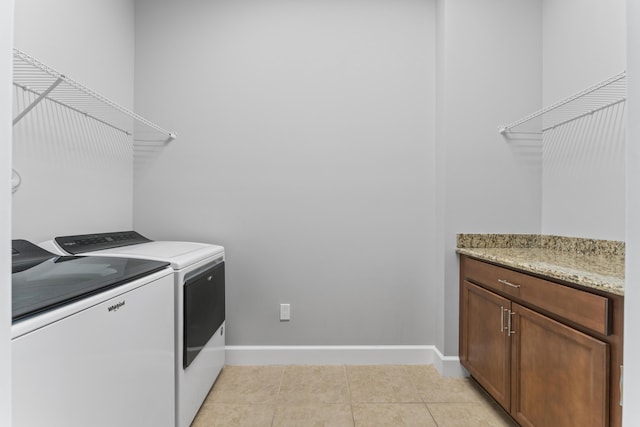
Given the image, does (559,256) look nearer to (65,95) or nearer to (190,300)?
(190,300)

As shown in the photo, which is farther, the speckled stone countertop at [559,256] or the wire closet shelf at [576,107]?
the wire closet shelf at [576,107]

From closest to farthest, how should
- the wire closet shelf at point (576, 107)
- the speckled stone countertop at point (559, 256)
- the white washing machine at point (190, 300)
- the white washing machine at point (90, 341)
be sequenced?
the white washing machine at point (90, 341) < the speckled stone countertop at point (559, 256) < the white washing machine at point (190, 300) < the wire closet shelf at point (576, 107)

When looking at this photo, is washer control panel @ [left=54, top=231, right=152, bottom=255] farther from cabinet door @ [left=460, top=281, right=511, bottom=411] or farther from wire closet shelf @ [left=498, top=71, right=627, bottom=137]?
wire closet shelf @ [left=498, top=71, right=627, bottom=137]

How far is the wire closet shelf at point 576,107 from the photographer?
60.3 inches

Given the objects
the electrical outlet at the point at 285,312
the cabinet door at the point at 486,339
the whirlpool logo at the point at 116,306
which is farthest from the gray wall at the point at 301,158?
the whirlpool logo at the point at 116,306

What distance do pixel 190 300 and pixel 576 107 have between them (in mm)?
2384

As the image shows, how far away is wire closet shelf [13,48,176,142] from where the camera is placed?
1278 mm

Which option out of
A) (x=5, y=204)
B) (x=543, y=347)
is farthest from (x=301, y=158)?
(x=5, y=204)

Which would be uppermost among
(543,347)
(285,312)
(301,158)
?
(301,158)

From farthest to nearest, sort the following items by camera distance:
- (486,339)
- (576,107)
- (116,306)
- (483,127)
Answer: (483,127) < (576,107) < (486,339) < (116,306)

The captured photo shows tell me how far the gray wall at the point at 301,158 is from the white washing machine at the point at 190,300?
0.32 meters

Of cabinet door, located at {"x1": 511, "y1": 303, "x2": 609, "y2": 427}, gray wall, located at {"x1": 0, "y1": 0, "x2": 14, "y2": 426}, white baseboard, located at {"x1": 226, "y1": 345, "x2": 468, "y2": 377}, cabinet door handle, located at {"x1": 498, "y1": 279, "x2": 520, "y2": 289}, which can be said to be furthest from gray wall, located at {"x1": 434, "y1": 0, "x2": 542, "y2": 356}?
gray wall, located at {"x1": 0, "y1": 0, "x2": 14, "y2": 426}

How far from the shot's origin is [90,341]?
858mm

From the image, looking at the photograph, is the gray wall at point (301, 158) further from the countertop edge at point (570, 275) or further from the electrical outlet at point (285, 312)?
the countertop edge at point (570, 275)
